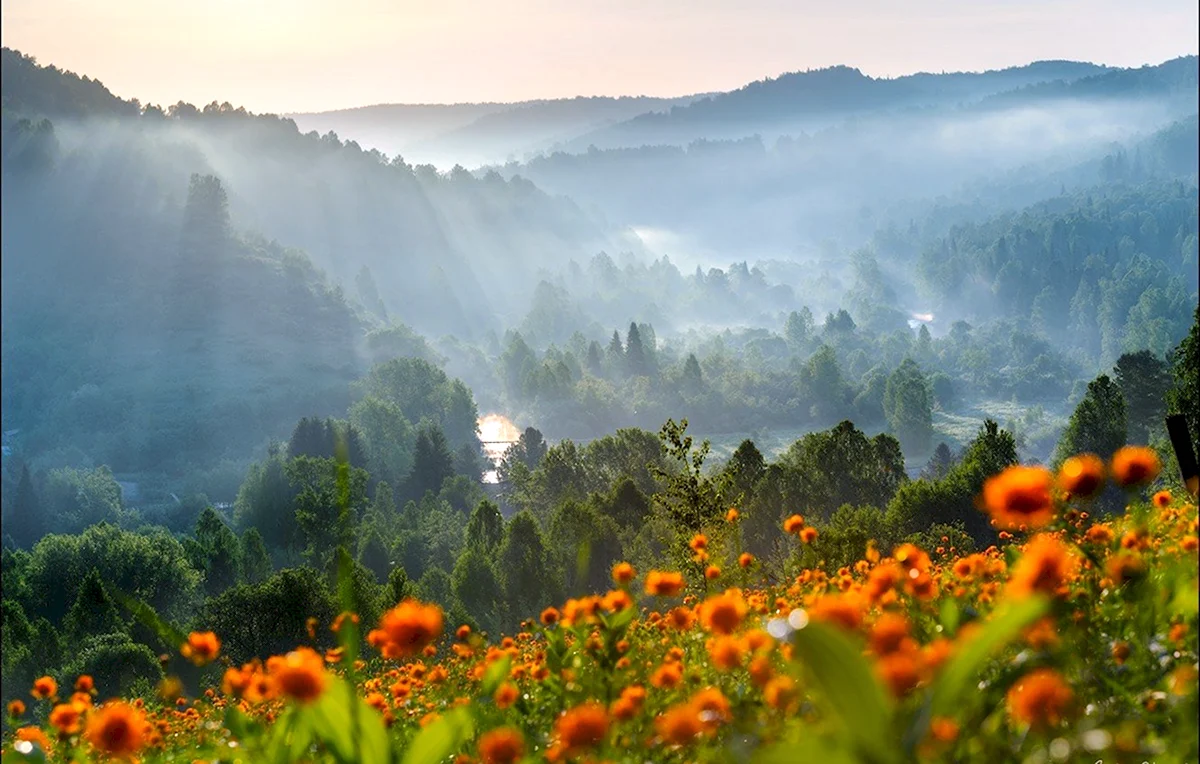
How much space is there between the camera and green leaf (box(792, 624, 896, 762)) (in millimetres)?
2439

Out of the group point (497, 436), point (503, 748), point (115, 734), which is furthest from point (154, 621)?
point (497, 436)

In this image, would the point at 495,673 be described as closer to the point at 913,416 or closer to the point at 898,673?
the point at 898,673

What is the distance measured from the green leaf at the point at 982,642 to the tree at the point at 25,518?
12201 cm

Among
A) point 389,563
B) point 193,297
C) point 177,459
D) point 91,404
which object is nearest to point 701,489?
point 389,563

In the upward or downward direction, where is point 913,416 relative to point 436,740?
downward

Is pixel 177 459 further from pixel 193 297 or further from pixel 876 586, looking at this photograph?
pixel 876 586

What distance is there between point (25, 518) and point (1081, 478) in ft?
407

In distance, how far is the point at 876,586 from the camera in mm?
3959

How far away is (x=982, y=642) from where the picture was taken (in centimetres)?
250

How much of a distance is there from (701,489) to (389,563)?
5070 cm

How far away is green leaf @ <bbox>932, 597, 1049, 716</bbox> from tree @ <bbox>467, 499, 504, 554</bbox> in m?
57.5

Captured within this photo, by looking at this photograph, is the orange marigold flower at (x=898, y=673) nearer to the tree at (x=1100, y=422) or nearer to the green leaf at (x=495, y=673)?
the green leaf at (x=495, y=673)

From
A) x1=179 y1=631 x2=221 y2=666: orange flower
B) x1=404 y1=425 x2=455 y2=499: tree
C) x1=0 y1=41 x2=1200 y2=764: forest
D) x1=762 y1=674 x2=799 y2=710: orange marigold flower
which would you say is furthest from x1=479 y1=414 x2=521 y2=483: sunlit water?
x1=762 y1=674 x2=799 y2=710: orange marigold flower

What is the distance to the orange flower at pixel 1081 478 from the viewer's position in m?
3.95
